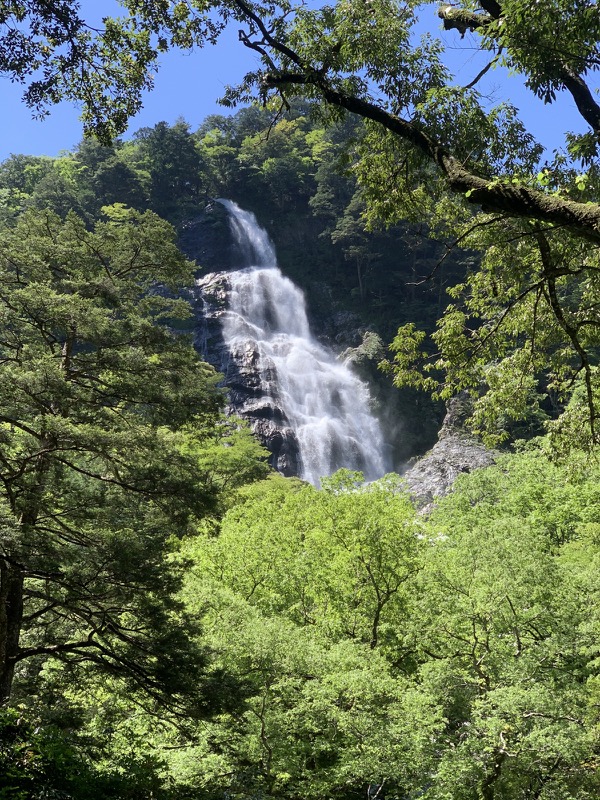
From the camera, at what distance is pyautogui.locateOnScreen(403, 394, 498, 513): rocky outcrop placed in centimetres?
3612

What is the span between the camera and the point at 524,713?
1062 centimetres

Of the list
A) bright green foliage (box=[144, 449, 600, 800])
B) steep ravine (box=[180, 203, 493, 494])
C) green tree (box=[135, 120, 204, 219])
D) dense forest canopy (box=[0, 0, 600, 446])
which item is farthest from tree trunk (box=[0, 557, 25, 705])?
green tree (box=[135, 120, 204, 219])

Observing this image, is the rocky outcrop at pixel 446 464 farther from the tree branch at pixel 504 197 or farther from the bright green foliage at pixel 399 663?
the tree branch at pixel 504 197

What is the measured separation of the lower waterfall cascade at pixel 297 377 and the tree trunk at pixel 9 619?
33.1 m

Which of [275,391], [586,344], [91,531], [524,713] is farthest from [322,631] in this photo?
[275,391]

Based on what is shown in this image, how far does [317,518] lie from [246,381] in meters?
29.6

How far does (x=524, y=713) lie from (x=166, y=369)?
8016mm

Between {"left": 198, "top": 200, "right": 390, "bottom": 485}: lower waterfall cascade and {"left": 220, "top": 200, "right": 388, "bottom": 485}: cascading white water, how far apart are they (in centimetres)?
7

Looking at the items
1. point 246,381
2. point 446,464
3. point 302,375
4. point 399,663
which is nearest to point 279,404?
point 246,381

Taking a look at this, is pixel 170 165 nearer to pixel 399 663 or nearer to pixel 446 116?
pixel 399 663

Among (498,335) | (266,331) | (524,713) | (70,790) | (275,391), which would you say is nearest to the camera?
(70,790)

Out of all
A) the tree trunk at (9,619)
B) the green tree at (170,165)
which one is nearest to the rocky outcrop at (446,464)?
the tree trunk at (9,619)

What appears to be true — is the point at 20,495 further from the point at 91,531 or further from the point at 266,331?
the point at 266,331

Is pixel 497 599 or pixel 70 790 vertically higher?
pixel 497 599
